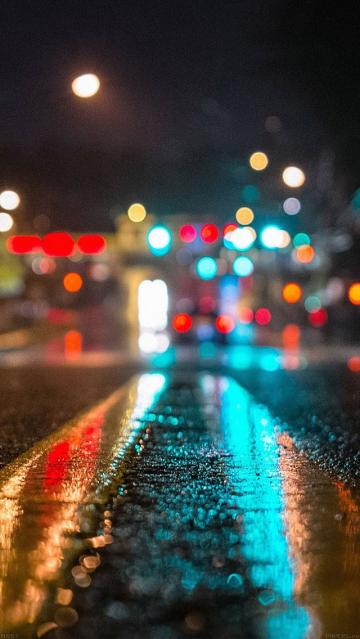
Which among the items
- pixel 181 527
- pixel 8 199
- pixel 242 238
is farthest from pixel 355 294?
pixel 181 527

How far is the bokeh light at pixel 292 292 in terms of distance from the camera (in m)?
56.6

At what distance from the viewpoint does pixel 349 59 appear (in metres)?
17.3

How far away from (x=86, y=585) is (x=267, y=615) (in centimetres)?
117

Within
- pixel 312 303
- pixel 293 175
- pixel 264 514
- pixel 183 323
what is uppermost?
pixel 312 303

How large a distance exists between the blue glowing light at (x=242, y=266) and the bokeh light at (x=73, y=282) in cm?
4067

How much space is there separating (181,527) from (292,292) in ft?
162

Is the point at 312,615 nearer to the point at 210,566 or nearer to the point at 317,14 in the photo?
the point at 210,566

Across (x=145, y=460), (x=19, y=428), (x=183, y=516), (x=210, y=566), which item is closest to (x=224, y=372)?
(x=19, y=428)

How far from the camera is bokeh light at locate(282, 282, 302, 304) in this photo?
56625mm

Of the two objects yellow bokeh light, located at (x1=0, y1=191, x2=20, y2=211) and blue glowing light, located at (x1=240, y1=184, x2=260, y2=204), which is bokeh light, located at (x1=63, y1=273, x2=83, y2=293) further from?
blue glowing light, located at (x1=240, y1=184, x2=260, y2=204)

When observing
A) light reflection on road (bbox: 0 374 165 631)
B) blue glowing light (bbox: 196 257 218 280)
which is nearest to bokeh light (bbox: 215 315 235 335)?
blue glowing light (bbox: 196 257 218 280)

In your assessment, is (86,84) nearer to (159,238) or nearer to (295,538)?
(295,538)

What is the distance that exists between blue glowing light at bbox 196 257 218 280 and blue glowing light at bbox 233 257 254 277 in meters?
1.26

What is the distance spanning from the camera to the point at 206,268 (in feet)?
137
